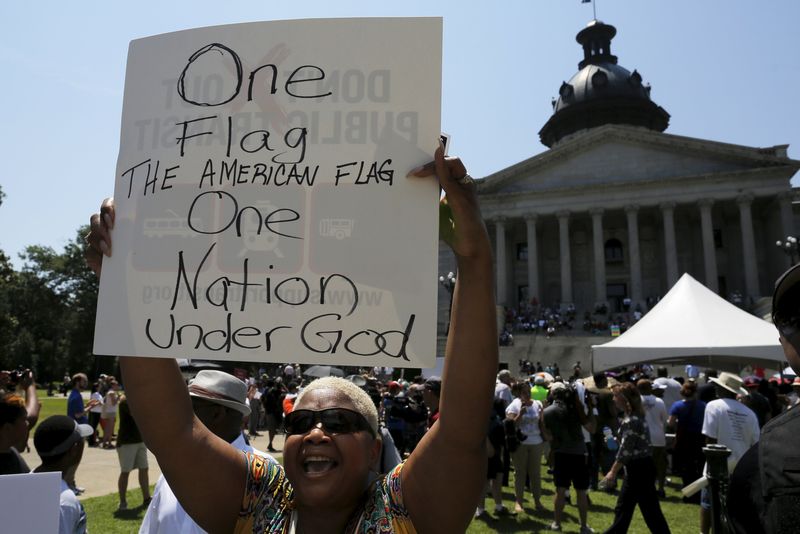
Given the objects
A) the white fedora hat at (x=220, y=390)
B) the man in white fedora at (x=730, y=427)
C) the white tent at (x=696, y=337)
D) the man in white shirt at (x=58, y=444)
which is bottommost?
the man in white fedora at (x=730, y=427)

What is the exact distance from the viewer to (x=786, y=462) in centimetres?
158

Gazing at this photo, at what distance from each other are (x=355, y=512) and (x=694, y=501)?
996cm

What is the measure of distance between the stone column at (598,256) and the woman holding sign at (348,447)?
4615cm

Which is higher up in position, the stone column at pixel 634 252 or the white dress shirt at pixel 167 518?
the stone column at pixel 634 252

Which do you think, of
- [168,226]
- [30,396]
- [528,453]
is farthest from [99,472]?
[168,226]

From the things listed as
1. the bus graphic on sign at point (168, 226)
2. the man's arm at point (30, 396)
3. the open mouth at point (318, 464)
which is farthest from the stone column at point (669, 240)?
the bus graphic on sign at point (168, 226)

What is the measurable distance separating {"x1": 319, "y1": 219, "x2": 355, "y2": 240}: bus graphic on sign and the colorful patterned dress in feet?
2.56

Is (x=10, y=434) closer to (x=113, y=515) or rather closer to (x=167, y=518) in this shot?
(x=167, y=518)

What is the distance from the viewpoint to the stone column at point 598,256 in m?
45.8

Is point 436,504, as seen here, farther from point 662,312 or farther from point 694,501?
point 662,312

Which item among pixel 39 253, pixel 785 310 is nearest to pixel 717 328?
pixel 785 310

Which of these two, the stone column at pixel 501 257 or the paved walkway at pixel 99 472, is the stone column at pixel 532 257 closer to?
the stone column at pixel 501 257

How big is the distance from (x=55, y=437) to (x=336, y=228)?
2.89 metres

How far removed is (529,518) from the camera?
896cm
